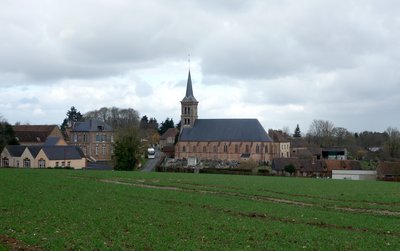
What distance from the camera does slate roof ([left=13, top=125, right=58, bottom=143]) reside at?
98875 mm

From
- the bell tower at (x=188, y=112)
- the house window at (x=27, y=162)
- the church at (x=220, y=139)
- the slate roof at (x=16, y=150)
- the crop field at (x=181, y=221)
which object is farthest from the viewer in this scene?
the bell tower at (x=188, y=112)

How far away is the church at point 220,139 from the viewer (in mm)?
105750

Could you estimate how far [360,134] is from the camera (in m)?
185

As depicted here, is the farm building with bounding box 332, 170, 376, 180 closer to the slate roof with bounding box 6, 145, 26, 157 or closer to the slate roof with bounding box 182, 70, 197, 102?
the slate roof with bounding box 182, 70, 197, 102

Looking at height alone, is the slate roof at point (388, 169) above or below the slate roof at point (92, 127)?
below

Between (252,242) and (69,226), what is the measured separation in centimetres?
641

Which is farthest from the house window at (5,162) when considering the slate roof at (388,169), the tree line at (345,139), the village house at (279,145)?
the tree line at (345,139)

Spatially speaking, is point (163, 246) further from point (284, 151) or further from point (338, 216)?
point (284, 151)

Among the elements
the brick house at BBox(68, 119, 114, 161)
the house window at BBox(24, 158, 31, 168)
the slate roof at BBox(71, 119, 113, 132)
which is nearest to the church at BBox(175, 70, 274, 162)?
the brick house at BBox(68, 119, 114, 161)

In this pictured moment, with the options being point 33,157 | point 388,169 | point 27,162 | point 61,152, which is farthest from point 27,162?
point 388,169

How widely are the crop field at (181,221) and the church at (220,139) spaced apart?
74.7 metres

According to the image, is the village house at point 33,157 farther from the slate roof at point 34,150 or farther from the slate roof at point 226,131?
the slate roof at point 226,131

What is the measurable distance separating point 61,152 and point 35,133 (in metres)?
26.2

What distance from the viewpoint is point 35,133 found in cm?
10131
